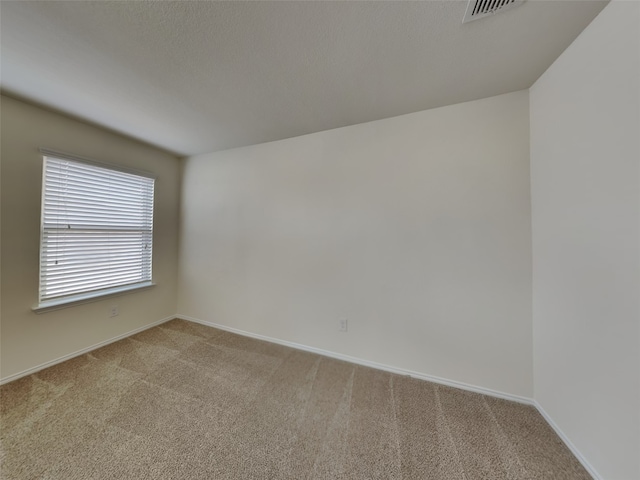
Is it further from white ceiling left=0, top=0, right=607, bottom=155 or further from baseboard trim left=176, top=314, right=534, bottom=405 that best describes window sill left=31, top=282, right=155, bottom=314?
white ceiling left=0, top=0, right=607, bottom=155

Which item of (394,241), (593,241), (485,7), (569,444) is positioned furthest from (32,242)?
(569,444)

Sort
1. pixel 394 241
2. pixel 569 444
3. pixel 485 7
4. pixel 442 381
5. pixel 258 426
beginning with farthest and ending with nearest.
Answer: pixel 394 241, pixel 442 381, pixel 258 426, pixel 569 444, pixel 485 7

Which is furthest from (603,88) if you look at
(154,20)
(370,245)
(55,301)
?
(55,301)

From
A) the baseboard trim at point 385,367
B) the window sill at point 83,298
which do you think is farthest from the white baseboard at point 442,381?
the window sill at point 83,298

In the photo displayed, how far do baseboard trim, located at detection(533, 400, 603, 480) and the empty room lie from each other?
0.01 metres

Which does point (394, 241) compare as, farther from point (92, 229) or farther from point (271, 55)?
point (92, 229)

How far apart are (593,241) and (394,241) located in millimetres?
1138

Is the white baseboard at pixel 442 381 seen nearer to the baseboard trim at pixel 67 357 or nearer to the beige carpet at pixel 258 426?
the beige carpet at pixel 258 426

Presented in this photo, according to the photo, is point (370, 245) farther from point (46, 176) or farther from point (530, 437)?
point (46, 176)

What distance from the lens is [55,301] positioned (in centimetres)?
203

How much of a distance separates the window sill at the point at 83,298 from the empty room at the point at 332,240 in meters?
0.03

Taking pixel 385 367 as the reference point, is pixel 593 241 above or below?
above

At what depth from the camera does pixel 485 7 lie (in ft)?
3.44

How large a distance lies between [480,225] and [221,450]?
236 cm
